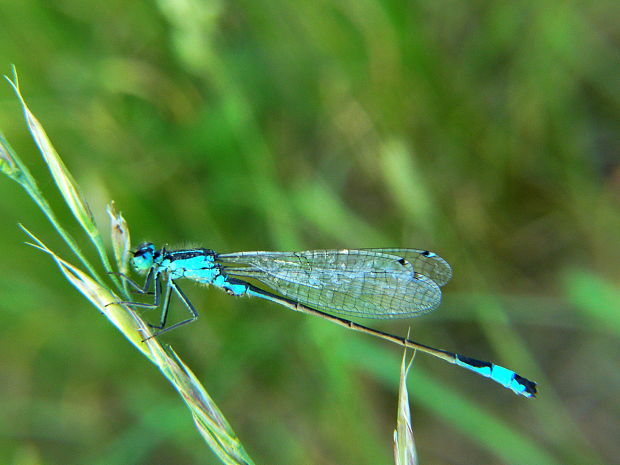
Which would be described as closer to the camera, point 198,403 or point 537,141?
point 198,403

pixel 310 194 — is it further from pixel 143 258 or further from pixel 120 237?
pixel 120 237

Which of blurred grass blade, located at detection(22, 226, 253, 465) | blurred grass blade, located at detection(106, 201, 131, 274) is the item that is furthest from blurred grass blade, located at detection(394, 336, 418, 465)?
blurred grass blade, located at detection(106, 201, 131, 274)

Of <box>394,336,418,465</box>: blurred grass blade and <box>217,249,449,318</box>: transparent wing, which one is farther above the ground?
<box>217,249,449,318</box>: transparent wing

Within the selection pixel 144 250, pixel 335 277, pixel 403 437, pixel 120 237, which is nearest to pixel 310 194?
pixel 335 277

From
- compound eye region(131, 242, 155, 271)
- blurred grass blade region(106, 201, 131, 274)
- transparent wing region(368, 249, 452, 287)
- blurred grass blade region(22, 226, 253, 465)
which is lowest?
blurred grass blade region(22, 226, 253, 465)

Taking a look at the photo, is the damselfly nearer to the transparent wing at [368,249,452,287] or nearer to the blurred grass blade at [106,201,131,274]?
the transparent wing at [368,249,452,287]

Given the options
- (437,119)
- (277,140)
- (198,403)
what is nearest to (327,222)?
(277,140)

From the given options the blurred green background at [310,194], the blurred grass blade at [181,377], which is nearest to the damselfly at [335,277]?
the blurred green background at [310,194]

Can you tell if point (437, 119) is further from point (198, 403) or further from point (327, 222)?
point (198, 403)
